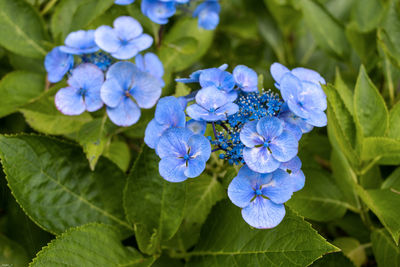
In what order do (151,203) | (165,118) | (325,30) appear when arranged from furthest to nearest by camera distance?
(325,30), (151,203), (165,118)

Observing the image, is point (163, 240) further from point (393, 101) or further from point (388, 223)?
point (393, 101)

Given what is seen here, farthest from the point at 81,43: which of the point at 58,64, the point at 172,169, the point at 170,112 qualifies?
the point at 172,169

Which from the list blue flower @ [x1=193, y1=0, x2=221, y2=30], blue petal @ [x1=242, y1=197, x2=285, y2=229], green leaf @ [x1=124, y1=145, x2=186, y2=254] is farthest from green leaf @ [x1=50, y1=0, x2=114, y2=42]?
blue petal @ [x1=242, y1=197, x2=285, y2=229]

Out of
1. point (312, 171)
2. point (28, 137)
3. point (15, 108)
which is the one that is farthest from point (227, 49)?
point (28, 137)

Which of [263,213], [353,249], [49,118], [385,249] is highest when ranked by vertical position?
[263,213]

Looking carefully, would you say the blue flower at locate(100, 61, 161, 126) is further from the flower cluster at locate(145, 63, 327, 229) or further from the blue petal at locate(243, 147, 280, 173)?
the blue petal at locate(243, 147, 280, 173)

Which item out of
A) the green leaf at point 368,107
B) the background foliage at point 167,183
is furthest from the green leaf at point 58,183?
the green leaf at point 368,107

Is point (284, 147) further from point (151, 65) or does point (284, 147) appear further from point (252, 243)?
point (151, 65)
